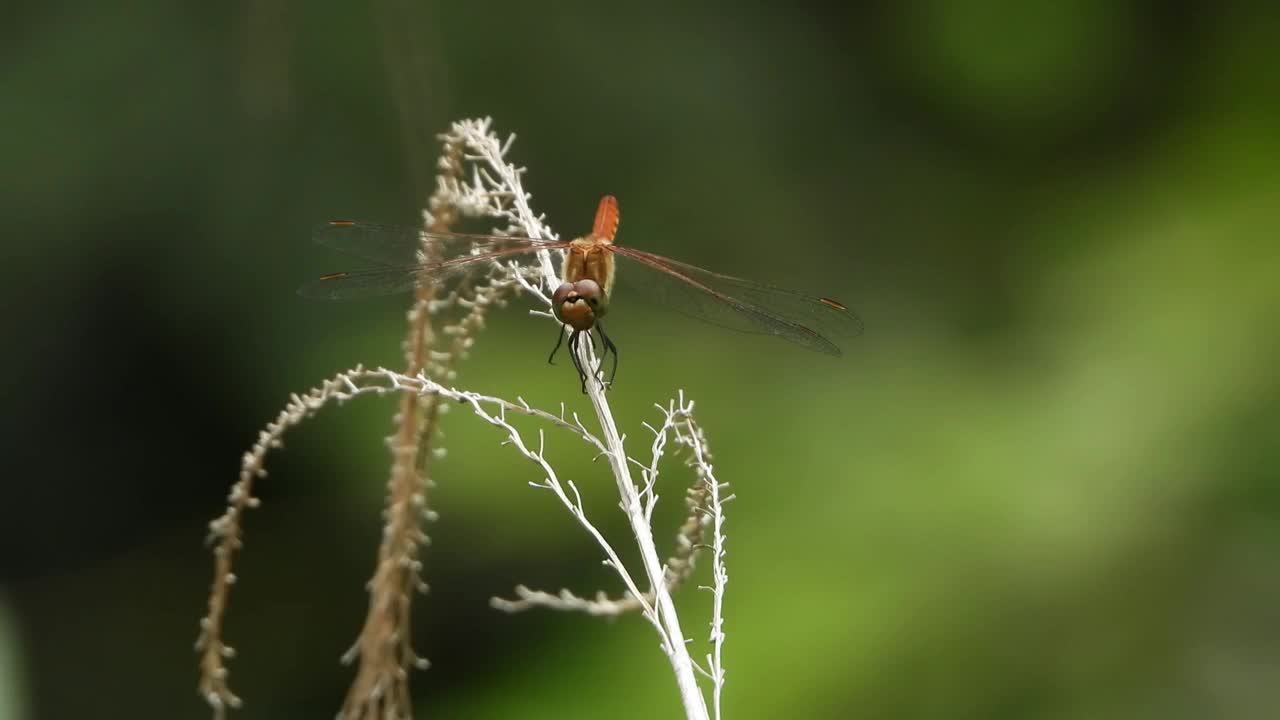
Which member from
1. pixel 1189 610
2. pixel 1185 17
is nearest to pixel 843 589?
pixel 1189 610

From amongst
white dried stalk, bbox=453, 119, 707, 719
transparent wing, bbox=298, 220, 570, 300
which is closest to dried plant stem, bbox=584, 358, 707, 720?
white dried stalk, bbox=453, 119, 707, 719

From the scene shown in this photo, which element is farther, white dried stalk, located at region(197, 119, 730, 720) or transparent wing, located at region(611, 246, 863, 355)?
transparent wing, located at region(611, 246, 863, 355)

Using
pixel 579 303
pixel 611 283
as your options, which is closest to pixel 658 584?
pixel 579 303

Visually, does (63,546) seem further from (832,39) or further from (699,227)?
(832,39)

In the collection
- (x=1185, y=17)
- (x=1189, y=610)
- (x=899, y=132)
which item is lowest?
(x=1189, y=610)

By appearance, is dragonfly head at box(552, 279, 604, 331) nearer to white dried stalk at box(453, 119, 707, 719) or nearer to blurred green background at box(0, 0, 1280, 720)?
white dried stalk at box(453, 119, 707, 719)

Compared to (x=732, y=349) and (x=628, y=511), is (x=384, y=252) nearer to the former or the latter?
(x=628, y=511)

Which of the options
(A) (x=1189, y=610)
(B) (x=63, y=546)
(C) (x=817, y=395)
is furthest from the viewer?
(B) (x=63, y=546)

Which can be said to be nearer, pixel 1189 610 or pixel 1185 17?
pixel 1189 610

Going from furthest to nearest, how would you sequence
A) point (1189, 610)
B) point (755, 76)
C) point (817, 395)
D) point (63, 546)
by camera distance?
point (755, 76)
point (63, 546)
point (817, 395)
point (1189, 610)
